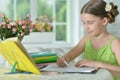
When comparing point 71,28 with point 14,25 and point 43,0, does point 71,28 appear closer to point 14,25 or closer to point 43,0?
point 43,0

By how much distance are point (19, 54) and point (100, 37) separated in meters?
0.87

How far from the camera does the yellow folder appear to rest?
1.45 meters

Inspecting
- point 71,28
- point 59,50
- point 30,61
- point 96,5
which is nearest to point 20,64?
point 30,61

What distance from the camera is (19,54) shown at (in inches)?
57.5

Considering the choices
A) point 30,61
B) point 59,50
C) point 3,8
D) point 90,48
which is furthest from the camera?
point 3,8

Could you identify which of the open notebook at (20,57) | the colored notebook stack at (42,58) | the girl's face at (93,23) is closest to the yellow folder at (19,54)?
the open notebook at (20,57)

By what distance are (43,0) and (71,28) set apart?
19.0 inches

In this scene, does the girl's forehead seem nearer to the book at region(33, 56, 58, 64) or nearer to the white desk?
the book at region(33, 56, 58, 64)

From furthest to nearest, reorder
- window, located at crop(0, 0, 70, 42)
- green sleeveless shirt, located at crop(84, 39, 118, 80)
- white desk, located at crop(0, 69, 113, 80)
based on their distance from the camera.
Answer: window, located at crop(0, 0, 70, 42) → green sleeveless shirt, located at crop(84, 39, 118, 80) → white desk, located at crop(0, 69, 113, 80)

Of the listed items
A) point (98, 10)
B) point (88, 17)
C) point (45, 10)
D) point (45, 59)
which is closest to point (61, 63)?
point (45, 59)

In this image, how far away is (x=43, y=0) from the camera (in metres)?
3.76

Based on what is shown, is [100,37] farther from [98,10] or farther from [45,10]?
[45,10]

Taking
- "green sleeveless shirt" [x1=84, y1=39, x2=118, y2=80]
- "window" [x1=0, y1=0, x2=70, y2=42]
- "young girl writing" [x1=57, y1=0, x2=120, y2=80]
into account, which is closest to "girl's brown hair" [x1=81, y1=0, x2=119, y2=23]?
"young girl writing" [x1=57, y1=0, x2=120, y2=80]

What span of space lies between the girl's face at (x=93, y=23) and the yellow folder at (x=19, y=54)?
573 millimetres
